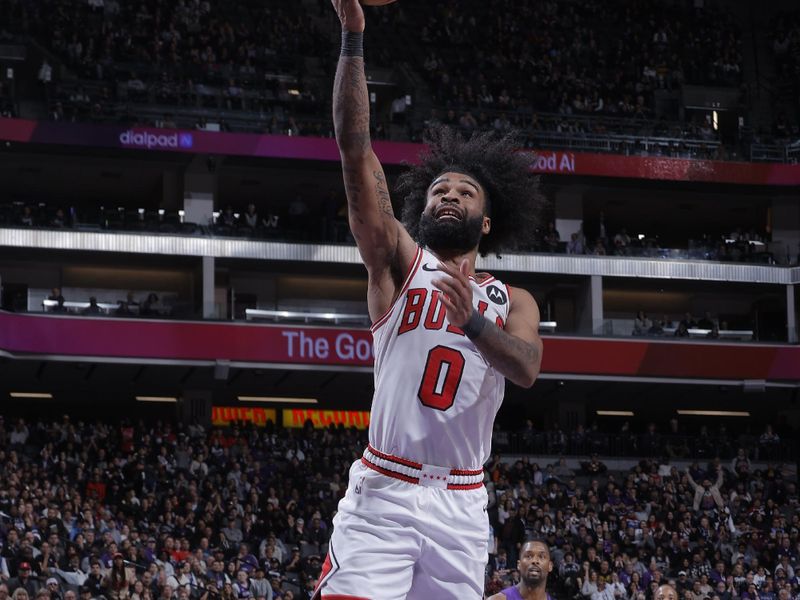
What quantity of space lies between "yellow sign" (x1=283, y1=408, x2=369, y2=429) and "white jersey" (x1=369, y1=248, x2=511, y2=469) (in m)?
35.0

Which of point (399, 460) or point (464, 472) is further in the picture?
point (464, 472)

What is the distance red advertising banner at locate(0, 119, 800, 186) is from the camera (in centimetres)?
3659

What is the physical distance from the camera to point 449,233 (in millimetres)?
6230

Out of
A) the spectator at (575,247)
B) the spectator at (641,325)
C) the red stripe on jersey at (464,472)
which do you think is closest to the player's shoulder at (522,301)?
the red stripe on jersey at (464,472)

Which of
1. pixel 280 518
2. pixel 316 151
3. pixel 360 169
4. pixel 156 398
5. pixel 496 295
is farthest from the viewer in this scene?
pixel 156 398

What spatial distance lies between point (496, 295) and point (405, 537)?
4.22 feet

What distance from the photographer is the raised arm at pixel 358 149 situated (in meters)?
6.10

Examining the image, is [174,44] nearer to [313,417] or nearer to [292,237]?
[292,237]

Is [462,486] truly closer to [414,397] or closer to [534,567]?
[414,397]

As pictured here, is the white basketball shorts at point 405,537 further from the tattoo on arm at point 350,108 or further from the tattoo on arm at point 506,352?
the tattoo on arm at point 350,108

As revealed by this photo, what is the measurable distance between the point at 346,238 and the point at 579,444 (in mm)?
9066

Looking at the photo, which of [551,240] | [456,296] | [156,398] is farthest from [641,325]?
[456,296]

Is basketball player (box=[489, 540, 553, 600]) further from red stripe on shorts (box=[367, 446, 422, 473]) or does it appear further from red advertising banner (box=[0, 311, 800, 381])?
red advertising banner (box=[0, 311, 800, 381])

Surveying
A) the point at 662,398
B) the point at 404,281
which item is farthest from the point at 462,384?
the point at 662,398
